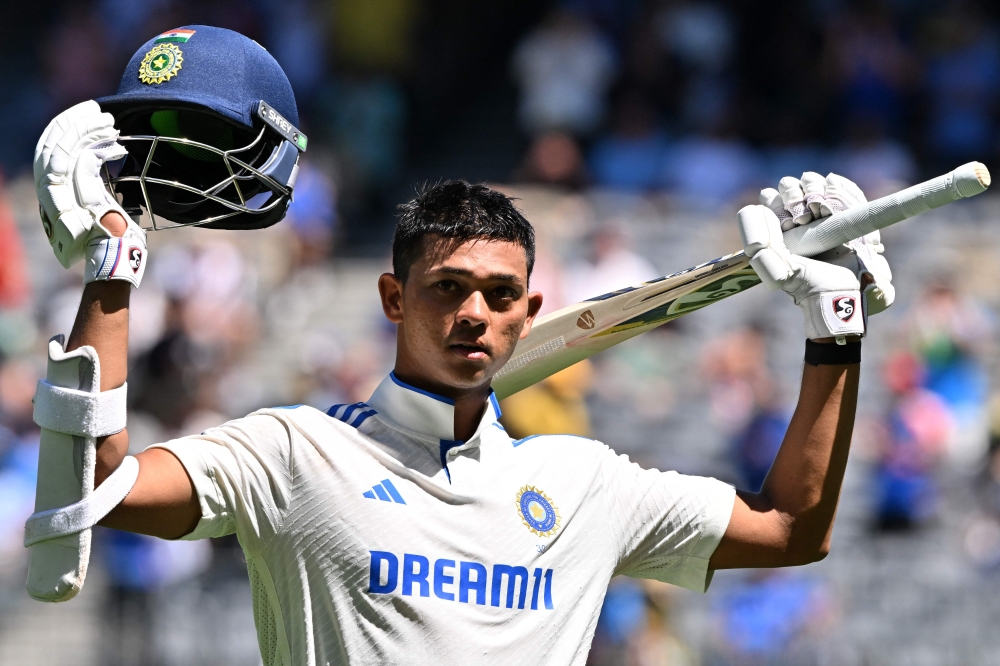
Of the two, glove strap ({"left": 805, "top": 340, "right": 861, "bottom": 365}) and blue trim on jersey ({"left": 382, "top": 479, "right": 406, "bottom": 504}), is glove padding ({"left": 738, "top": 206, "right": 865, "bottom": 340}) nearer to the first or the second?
glove strap ({"left": 805, "top": 340, "right": 861, "bottom": 365})

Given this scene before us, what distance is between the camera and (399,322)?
316cm

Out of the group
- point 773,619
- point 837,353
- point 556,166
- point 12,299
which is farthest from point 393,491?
point 556,166

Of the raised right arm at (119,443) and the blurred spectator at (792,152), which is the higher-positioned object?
the blurred spectator at (792,152)

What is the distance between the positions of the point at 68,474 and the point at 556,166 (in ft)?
32.2

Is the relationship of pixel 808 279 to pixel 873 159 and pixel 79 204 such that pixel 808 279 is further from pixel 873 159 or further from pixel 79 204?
pixel 873 159

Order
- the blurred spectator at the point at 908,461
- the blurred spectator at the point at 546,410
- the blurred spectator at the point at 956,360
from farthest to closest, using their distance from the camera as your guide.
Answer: the blurred spectator at the point at 956,360, the blurred spectator at the point at 908,461, the blurred spectator at the point at 546,410

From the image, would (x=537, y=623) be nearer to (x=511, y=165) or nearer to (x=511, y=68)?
(x=511, y=165)

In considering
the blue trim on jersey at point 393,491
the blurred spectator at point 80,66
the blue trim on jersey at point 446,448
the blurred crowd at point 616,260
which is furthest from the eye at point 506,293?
the blurred spectator at point 80,66

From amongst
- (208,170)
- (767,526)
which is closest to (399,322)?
(208,170)

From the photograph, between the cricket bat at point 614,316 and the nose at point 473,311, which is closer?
the nose at point 473,311

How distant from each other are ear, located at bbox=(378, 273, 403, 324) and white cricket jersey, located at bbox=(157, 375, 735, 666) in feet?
0.54

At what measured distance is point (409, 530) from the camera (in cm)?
292

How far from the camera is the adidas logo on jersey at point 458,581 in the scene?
2869mm

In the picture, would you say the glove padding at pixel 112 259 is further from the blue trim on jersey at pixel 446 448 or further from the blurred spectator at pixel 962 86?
the blurred spectator at pixel 962 86
